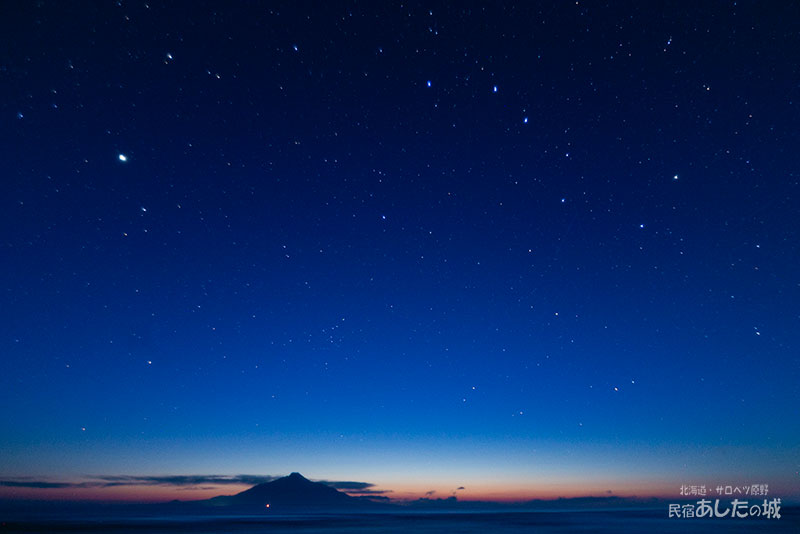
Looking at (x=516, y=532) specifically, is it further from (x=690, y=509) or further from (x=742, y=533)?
(x=690, y=509)

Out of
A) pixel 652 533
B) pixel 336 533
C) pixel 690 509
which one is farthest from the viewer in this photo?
pixel 690 509

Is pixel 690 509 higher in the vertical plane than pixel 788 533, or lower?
lower

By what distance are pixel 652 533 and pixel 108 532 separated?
43880 millimetres

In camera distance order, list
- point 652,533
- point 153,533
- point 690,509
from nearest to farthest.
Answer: point 652,533
point 153,533
point 690,509

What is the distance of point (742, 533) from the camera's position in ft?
122

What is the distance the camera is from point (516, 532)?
43406mm

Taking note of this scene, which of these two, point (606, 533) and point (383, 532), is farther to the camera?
point (383, 532)

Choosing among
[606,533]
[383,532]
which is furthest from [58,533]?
[606,533]

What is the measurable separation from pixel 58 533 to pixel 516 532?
37.0 metres

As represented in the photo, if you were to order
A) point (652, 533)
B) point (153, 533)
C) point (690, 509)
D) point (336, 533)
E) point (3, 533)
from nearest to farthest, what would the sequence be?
point (3, 533) < point (652, 533) < point (153, 533) < point (336, 533) < point (690, 509)

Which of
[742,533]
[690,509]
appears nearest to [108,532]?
[742,533]

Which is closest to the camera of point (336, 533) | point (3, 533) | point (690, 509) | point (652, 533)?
point (3, 533)

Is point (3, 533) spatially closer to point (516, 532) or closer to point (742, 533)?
point (516, 532)

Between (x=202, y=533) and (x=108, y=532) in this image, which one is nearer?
(x=202, y=533)
